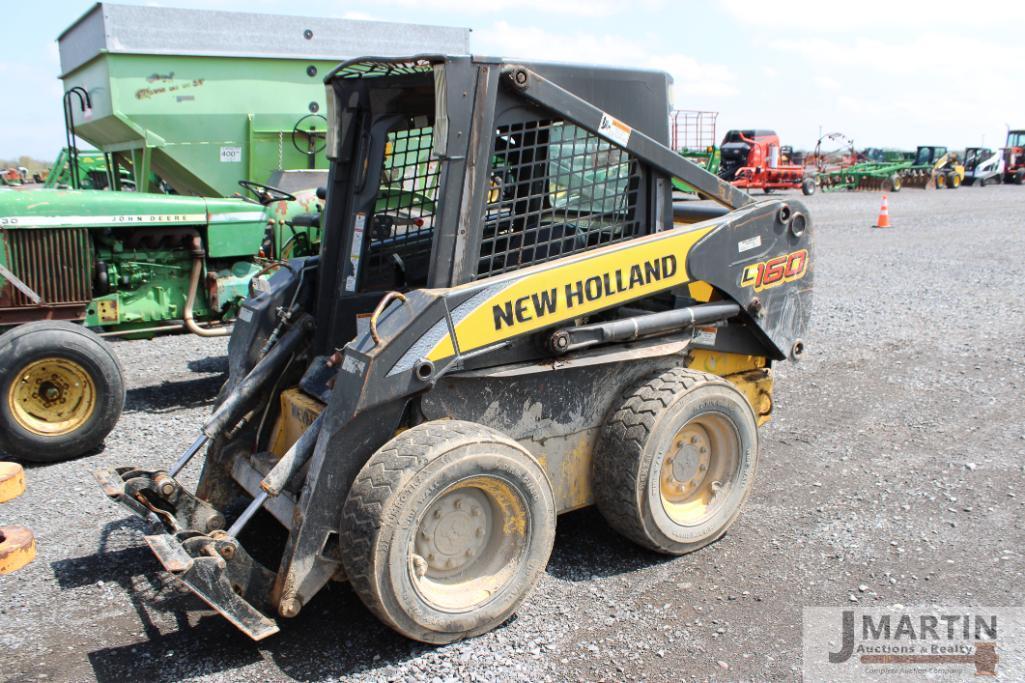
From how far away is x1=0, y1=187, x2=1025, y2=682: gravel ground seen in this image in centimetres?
345

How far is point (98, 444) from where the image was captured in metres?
5.81

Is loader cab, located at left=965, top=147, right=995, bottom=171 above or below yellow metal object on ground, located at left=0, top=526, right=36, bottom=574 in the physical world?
above

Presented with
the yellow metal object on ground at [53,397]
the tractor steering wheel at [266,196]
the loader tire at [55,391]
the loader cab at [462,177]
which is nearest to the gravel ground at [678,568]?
the loader tire at [55,391]

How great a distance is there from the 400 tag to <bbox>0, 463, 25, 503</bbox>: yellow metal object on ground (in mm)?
3355

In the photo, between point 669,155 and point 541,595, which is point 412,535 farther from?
point 669,155

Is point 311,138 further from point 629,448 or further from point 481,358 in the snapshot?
point 629,448

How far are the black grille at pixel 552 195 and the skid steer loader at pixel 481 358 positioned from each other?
0.02 m

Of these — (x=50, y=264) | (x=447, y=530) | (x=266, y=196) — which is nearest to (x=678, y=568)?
(x=447, y=530)

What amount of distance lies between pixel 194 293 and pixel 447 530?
14.3ft

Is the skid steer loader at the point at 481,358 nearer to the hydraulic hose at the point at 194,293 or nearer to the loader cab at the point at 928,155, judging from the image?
the hydraulic hose at the point at 194,293

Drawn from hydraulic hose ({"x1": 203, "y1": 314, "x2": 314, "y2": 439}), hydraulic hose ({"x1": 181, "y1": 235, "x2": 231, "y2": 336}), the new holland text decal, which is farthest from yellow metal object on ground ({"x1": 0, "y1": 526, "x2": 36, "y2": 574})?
hydraulic hose ({"x1": 181, "y1": 235, "x2": 231, "y2": 336})

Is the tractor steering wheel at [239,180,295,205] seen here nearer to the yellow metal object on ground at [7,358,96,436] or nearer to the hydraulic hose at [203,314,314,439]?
the yellow metal object on ground at [7,358,96,436]

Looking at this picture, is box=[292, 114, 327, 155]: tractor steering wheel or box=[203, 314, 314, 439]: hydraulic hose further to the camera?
box=[292, 114, 327, 155]: tractor steering wheel

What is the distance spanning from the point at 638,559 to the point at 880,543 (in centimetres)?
130
